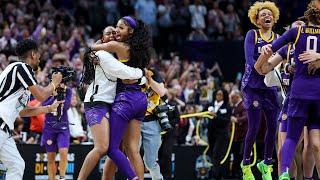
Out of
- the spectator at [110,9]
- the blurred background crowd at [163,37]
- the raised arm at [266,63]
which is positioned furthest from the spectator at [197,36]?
the raised arm at [266,63]

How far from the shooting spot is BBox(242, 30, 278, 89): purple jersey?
11094 mm

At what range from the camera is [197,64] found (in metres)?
21.3

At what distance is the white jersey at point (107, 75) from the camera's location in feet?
32.5

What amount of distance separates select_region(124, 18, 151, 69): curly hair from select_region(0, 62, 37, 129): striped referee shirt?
4.32 ft

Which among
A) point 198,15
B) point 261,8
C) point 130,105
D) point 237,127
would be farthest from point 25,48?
point 198,15

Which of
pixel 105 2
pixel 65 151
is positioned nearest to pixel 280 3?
→ pixel 105 2

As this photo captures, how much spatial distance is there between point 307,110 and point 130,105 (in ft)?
7.15

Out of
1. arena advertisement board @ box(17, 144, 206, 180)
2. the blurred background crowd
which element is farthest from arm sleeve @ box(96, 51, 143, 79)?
arena advertisement board @ box(17, 144, 206, 180)

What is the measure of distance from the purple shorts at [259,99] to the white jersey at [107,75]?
72.9 inches

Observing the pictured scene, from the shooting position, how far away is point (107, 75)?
10.1 meters

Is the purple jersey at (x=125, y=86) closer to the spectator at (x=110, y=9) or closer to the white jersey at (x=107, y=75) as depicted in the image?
the white jersey at (x=107, y=75)

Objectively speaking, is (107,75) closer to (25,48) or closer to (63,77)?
(63,77)

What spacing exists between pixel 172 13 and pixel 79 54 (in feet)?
14.7

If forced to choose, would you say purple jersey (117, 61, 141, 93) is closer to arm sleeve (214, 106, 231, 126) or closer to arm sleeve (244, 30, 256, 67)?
arm sleeve (244, 30, 256, 67)
